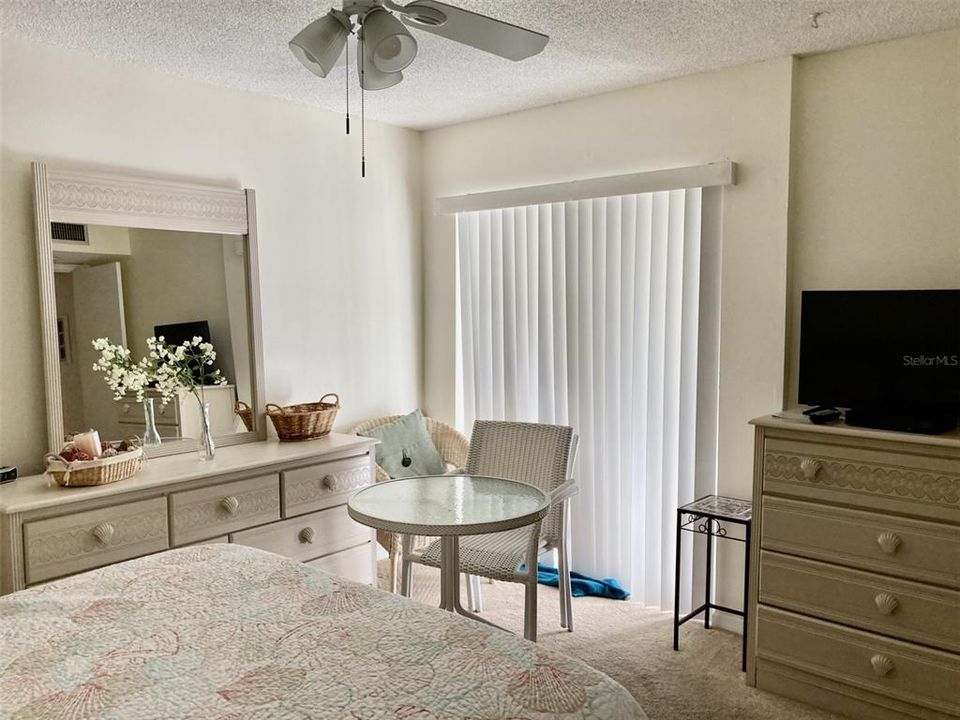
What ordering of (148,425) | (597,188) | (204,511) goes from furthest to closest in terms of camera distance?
1. (597,188)
2. (148,425)
3. (204,511)

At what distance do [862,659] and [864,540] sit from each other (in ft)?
1.37

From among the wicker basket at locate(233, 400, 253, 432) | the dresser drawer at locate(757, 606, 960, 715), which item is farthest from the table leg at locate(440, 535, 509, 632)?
the wicker basket at locate(233, 400, 253, 432)

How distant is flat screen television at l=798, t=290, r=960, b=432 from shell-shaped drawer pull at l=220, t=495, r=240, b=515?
2.31 metres

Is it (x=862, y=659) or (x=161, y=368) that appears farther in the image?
(x=161, y=368)

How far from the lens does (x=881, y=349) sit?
2.80 meters

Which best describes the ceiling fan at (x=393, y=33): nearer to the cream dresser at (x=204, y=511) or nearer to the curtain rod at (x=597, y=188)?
the curtain rod at (x=597, y=188)

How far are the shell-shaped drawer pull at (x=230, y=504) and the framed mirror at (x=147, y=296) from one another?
42 centimetres

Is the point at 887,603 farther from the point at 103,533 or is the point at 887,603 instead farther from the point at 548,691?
the point at 103,533

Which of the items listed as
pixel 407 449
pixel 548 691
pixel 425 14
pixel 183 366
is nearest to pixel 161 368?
pixel 183 366

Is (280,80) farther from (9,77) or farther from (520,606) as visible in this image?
(520,606)

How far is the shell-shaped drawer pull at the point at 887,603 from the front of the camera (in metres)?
2.53

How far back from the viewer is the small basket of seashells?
103 inches

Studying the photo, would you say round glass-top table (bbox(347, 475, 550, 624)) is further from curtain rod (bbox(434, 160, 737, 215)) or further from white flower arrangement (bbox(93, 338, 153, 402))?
curtain rod (bbox(434, 160, 737, 215))
